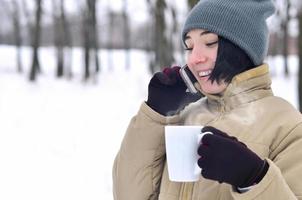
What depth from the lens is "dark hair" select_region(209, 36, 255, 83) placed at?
1.55 m

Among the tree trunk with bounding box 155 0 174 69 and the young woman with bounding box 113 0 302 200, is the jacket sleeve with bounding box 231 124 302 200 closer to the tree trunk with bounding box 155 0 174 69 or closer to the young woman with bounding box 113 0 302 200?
the young woman with bounding box 113 0 302 200

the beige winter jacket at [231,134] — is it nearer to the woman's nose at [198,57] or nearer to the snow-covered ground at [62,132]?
the woman's nose at [198,57]

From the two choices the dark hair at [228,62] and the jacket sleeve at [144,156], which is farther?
the jacket sleeve at [144,156]

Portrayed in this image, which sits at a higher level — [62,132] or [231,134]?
[231,134]

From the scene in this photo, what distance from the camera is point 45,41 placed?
167 feet

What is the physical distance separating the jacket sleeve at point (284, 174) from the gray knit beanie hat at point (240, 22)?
11.1 inches

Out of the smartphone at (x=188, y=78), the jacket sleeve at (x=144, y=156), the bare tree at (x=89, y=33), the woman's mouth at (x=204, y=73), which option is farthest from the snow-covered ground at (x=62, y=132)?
the woman's mouth at (x=204, y=73)

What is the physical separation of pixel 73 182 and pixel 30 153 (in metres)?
2.17

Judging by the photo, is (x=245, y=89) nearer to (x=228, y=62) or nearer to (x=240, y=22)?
(x=228, y=62)

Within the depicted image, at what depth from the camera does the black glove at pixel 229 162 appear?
1.30 m

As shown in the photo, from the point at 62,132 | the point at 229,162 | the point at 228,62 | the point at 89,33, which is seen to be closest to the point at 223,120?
the point at 228,62

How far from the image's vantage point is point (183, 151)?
1388 millimetres

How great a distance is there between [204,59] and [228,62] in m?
0.07

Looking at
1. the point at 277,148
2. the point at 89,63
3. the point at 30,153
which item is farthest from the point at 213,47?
the point at 89,63
